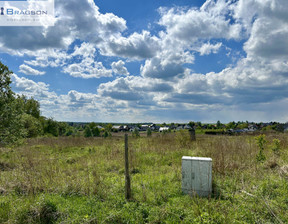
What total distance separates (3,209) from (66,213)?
1434 mm

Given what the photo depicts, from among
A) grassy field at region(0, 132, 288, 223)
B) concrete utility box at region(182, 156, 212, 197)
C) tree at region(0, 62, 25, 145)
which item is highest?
tree at region(0, 62, 25, 145)

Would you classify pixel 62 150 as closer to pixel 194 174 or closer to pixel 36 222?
pixel 36 222

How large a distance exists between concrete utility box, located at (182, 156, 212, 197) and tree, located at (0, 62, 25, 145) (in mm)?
10217

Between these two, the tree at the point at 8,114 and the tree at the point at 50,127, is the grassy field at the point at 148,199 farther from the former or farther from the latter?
the tree at the point at 50,127

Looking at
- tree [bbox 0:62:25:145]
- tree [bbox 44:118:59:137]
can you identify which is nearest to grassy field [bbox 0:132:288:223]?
tree [bbox 0:62:25:145]

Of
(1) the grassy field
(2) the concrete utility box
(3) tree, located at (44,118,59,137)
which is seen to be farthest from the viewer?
(3) tree, located at (44,118,59,137)

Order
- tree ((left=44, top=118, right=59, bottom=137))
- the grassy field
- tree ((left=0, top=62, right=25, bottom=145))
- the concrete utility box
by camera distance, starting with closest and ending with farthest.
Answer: the grassy field < the concrete utility box < tree ((left=0, top=62, right=25, bottom=145)) < tree ((left=44, top=118, right=59, bottom=137))

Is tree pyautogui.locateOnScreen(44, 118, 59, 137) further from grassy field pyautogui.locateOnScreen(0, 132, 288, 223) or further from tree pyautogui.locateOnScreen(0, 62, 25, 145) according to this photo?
grassy field pyautogui.locateOnScreen(0, 132, 288, 223)

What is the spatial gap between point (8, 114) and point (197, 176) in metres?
10.8

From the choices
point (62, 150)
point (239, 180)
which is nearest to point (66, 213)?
point (239, 180)

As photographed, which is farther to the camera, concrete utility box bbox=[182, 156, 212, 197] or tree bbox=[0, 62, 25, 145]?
tree bbox=[0, 62, 25, 145]

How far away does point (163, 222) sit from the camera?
3141mm

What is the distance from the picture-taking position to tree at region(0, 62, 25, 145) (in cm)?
971

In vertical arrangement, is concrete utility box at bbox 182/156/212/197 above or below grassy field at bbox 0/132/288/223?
above
